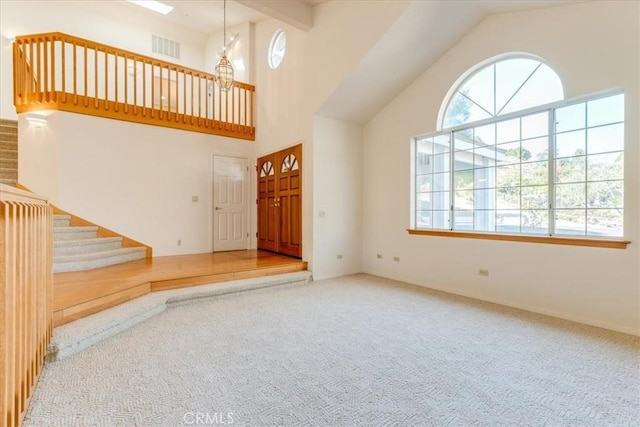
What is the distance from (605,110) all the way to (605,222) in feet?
3.76

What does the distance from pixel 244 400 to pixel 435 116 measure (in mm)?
4289

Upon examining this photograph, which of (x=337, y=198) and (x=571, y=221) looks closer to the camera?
(x=571, y=221)

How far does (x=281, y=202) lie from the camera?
6.00 metres

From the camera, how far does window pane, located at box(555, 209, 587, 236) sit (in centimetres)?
328

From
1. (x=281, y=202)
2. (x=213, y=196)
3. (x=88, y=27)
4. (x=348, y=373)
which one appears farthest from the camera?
(x=88, y=27)

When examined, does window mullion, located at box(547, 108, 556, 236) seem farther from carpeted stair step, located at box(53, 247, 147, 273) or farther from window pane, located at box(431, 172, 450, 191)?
carpeted stair step, located at box(53, 247, 147, 273)

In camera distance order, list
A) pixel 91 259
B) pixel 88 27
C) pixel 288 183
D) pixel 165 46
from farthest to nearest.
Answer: pixel 165 46
pixel 88 27
pixel 288 183
pixel 91 259

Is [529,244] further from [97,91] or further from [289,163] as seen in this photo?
[97,91]

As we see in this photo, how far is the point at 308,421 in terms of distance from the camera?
171cm

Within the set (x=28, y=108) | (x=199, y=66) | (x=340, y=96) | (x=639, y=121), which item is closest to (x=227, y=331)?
(x=340, y=96)

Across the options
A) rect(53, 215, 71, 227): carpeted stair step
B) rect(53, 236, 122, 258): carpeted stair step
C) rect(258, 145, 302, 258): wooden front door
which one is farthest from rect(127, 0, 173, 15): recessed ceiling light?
rect(53, 236, 122, 258): carpeted stair step

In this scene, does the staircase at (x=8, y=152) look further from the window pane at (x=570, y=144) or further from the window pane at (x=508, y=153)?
the window pane at (x=570, y=144)

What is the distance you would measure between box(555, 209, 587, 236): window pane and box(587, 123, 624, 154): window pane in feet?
2.15

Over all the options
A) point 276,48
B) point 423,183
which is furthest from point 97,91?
point 423,183
